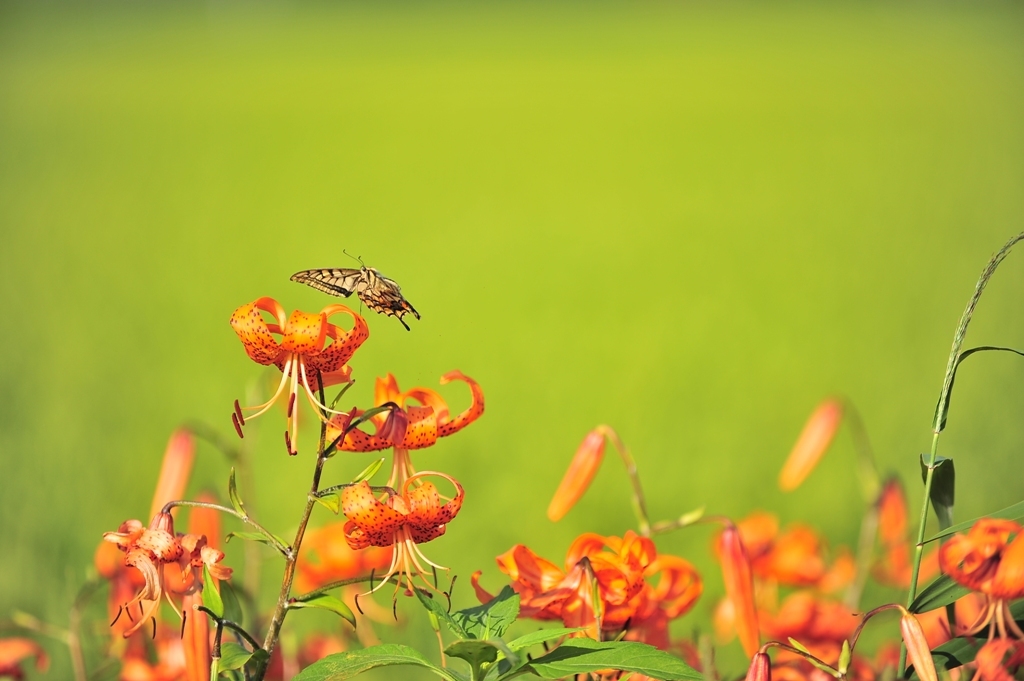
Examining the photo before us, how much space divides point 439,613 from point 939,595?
10.9 inches

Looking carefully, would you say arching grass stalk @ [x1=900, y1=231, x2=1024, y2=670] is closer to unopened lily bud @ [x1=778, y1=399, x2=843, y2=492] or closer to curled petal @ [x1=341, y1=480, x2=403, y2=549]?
curled petal @ [x1=341, y1=480, x2=403, y2=549]

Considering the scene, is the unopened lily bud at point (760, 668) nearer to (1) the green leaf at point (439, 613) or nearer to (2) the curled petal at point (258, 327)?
(1) the green leaf at point (439, 613)

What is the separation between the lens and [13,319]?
150 inches

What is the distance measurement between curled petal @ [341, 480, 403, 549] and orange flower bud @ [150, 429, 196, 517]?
0.34 m

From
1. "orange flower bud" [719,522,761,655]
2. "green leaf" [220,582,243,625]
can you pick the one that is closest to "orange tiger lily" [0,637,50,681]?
"green leaf" [220,582,243,625]

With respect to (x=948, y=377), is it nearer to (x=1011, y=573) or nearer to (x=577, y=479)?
(x=1011, y=573)

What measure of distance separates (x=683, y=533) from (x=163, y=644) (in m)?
1.65

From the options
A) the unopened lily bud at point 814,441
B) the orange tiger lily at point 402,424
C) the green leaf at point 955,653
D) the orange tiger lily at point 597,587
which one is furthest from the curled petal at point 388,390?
Result: the unopened lily bud at point 814,441

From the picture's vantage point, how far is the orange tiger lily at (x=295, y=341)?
593 mm

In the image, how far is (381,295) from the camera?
654 mm

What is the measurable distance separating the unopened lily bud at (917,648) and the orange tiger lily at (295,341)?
1.02 feet

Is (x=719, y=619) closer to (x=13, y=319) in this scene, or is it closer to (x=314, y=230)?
(x=13, y=319)

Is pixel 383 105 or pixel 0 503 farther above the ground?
pixel 383 105

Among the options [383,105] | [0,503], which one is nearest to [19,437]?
[0,503]
